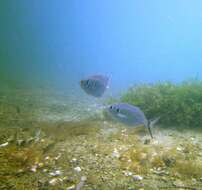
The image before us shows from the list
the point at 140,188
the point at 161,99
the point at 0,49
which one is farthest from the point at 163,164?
the point at 0,49

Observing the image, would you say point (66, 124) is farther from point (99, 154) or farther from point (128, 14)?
point (128, 14)

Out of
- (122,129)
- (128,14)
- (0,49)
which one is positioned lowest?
(122,129)

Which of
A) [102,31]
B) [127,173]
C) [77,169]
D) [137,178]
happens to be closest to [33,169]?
[77,169]

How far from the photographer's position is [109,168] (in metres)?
3.58

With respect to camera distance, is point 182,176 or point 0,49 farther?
point 0,49

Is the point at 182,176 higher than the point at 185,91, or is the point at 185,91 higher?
the point at 185,91

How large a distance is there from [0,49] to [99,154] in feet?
224

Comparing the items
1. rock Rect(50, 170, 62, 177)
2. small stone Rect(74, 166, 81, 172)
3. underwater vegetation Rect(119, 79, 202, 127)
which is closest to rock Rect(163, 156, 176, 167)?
small stone Rect(74, 166, 81, 172)

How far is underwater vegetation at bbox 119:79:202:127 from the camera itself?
6120 mm

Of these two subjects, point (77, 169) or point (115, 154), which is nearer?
point (77, 169)

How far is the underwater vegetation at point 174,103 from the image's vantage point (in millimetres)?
6120

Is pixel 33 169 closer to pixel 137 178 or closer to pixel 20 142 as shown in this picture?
pixel 20 142

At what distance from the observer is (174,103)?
6.29 meters

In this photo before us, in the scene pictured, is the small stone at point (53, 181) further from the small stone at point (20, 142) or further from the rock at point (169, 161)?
the rock at point (169, 161)
